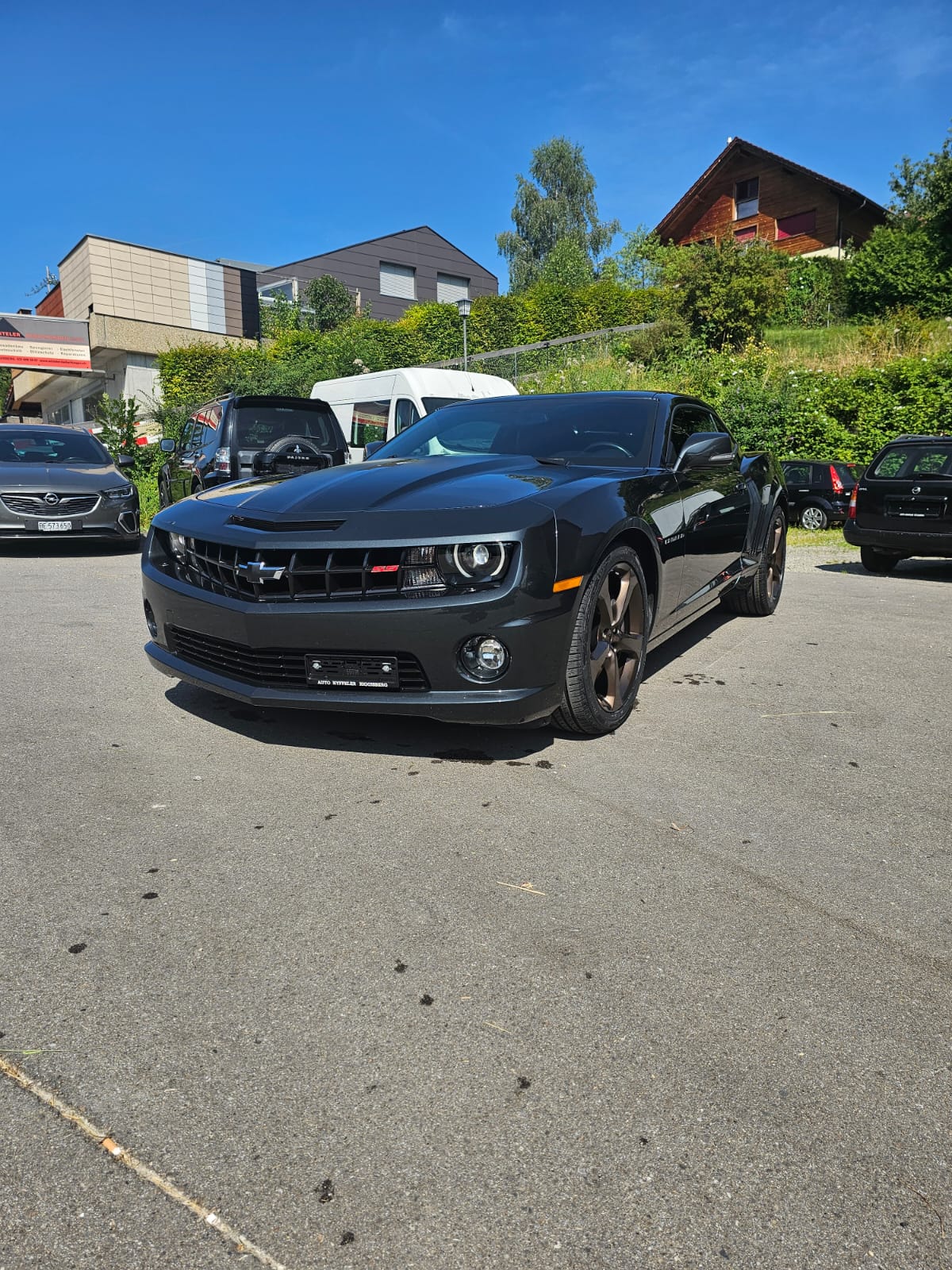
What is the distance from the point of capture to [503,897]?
8.59ft

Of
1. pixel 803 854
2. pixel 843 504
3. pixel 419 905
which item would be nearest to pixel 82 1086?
pixel 419 905

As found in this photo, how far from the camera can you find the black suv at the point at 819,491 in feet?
54.9

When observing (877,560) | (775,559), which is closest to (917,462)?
(877,560)

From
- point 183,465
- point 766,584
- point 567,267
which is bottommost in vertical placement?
point 766,584

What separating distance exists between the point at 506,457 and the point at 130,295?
1372 inches

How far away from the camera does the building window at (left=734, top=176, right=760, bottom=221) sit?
134ft

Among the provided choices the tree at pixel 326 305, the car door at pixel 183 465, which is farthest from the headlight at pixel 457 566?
the tree at pixel 326 305

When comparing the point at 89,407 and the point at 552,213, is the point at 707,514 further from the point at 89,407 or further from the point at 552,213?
the point at 552,213

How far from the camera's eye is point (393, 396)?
14531 millimetres

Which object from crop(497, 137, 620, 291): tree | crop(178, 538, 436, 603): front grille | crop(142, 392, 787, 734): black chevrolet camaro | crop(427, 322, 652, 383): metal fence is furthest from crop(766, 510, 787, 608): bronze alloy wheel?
crop(497, 137, 620, 291): tree

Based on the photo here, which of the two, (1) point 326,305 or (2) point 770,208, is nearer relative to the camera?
(2) point 770,208

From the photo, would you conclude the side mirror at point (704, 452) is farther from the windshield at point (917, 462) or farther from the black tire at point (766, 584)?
the windshield at point (917, 462)

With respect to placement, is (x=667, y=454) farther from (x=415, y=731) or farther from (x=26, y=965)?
(x=26, y=965)

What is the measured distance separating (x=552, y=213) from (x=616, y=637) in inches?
2541
